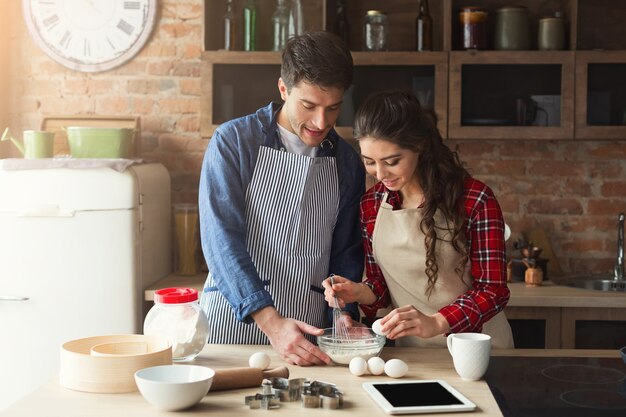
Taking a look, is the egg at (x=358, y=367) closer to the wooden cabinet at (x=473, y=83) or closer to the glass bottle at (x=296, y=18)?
the wooden cabinet at (x=473, y=83)

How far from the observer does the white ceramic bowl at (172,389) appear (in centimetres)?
165

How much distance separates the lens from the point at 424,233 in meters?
2.45

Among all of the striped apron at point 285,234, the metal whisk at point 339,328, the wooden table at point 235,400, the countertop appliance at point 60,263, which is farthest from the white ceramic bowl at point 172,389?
the countertop appliance at point 60,263

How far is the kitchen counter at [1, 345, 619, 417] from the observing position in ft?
5.50

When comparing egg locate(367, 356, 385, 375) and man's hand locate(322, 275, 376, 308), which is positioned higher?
man's hand locate(322, 275, 376, 308)

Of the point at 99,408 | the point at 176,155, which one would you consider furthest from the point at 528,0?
the point at 99,408

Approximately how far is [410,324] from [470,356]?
23cm

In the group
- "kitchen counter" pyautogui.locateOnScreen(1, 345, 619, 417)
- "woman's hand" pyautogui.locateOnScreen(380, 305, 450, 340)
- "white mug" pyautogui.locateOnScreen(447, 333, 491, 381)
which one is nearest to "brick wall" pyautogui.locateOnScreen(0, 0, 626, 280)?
"woman's hand" pyautogui.locateOnScreen(380, 305, 450, 340)

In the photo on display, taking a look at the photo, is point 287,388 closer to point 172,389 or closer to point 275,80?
point 172,389

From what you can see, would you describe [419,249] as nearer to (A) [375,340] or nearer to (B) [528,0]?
(A) [375,340]

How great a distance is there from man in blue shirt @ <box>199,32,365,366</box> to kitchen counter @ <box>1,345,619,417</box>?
30cm

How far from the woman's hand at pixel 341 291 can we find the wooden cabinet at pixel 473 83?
5.02 ft

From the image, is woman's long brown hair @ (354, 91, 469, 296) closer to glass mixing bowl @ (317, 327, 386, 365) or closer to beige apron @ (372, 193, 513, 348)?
beige apron @ (372, 193, 513, 348)

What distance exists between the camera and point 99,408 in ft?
5.55
